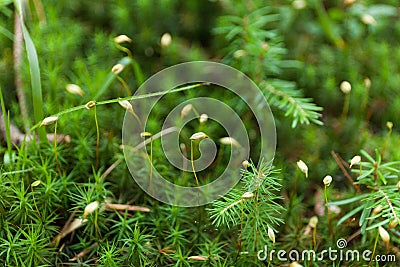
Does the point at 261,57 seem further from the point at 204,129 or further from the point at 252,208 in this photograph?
the point at 252,208

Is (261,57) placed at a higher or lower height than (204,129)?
higher

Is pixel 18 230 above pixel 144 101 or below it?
below

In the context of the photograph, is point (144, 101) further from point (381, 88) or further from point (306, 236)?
point (381, 88)

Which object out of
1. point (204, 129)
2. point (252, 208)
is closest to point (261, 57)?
point (204, 129)

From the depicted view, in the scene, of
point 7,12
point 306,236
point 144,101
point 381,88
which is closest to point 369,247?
point 306,236

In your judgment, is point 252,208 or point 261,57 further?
point 261,57

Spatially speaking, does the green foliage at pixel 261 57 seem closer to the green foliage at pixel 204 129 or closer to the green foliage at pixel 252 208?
the green foliage at pixel 204 129

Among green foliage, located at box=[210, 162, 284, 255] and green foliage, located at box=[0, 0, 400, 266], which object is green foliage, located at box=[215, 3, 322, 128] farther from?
green foliage, located at box=[210, 162, 284, 255]

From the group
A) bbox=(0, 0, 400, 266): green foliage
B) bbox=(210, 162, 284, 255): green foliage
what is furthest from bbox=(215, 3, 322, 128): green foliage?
bbox=(210, 162, 284, 255): green foliage

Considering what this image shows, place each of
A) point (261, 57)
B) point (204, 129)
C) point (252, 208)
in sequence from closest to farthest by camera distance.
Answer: point (252, 208), point (204, 129), point (261, 57)

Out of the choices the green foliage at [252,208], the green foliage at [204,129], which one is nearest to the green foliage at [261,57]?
the green foliage at [204,129]

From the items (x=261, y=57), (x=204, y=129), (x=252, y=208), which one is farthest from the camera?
(x=261, y=57)
